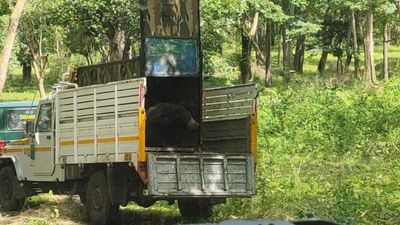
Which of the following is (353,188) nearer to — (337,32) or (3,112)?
(3,112)

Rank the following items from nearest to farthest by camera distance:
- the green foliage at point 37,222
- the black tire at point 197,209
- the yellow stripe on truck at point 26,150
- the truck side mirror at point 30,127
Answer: the green foliage at point 37,222 < the black tire at point 197,209 < the yellow stripe on truck at point 26,150 < the truck side mirror at point 30,127

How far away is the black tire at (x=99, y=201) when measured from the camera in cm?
1037

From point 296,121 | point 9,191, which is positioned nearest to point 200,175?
point 9,191

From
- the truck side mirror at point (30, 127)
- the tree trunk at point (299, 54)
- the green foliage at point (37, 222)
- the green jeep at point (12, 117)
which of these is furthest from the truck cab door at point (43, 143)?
the tree trunk at point (299, 54)

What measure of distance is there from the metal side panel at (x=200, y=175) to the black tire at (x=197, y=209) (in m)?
1.21

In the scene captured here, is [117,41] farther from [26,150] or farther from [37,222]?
[37,222]

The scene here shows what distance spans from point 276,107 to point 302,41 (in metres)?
21.7

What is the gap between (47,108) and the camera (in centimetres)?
1184

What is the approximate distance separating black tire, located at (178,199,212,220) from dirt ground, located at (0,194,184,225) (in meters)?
0.22

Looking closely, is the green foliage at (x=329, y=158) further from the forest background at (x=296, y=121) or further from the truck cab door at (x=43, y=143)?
the truck cab door at (x=43, y=143)

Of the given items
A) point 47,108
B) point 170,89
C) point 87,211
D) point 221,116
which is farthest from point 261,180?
point 47,108

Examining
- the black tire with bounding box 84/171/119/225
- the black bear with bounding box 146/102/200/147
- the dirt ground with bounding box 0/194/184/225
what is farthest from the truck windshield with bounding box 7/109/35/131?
the black bear with bounding box 146/102/200/147

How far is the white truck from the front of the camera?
948 centimetres

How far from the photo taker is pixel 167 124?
1116cm
